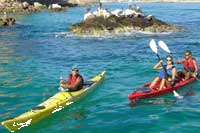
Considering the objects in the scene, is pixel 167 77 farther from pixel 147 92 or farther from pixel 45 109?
pixel 45 109

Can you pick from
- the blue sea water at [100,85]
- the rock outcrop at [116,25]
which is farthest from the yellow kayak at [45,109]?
the rock outcrop at [116,25]

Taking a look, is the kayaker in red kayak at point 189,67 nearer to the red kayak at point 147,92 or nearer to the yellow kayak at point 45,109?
the red kayak at point 147,92

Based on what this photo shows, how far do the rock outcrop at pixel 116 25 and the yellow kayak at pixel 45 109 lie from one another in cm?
2251

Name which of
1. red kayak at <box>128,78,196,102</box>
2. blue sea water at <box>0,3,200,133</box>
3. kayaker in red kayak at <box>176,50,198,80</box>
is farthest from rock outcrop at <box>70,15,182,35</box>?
red kayak at <box>128,78,196,102</box>

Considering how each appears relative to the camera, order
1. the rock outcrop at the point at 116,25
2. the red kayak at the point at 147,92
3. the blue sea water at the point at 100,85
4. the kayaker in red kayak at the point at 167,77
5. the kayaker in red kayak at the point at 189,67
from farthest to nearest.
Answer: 1. the rock outcrop at the point at 116,25
2. the kayaker in red kayak at the point at 189,67
3. the kayaker in red kayak at the point at 167,77
4. the red kayak at the point at 147,92
5. the blue sea water at the point at 100,85

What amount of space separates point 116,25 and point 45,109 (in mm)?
28230

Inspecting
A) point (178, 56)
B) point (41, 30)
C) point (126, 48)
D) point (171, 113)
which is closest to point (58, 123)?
point (171, 113)

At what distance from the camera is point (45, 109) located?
60.7 feet

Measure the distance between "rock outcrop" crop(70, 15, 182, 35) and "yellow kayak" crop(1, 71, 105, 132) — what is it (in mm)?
22507

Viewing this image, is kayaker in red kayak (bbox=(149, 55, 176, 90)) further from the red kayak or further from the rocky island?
the rocky island

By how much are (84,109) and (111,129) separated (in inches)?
127

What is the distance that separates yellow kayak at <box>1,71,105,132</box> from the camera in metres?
16.9

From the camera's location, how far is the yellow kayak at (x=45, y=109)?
16866 mm

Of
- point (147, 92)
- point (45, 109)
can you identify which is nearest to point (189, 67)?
point (147, 92)
